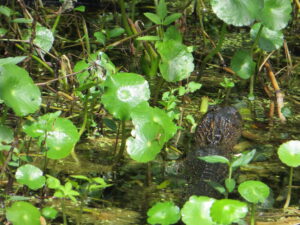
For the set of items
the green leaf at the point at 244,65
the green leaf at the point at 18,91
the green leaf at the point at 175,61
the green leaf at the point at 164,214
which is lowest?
the green leaf at the point at 164,214

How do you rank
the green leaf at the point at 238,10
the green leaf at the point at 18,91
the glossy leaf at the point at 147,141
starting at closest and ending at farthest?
the green leaf at the point at 18,91
the glossy leaf at the point at 147,141
the green leaf at the point at 238,10

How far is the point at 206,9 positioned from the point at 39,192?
2854mm

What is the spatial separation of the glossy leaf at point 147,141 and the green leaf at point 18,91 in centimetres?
37

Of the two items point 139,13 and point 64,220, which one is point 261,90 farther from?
point 64,220

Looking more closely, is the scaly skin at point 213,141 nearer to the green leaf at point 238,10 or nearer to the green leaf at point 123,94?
the green leaf at point 123,94

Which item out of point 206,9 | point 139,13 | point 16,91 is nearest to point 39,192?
point 16,91

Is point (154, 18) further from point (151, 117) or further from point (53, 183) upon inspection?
point (53, 183)

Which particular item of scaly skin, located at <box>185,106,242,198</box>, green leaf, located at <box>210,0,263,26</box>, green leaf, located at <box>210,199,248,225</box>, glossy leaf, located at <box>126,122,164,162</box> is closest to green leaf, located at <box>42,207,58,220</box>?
glossy leaf, located at <box>126,122,164,162</box>

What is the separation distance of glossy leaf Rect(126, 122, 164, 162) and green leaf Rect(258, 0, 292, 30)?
75 centimetres

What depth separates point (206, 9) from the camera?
196 inches

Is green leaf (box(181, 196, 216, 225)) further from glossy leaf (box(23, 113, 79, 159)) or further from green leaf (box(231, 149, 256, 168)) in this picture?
glossy leaf (box(23, 113, 79, 159))

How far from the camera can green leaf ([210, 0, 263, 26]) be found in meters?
2.66

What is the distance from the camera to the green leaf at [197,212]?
205cm

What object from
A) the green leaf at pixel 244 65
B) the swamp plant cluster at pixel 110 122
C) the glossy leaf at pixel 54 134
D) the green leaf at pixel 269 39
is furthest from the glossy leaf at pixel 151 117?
the green leaf at pixel 269 39
